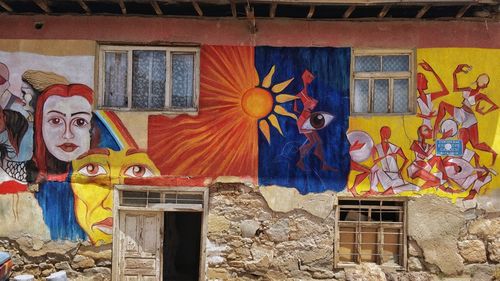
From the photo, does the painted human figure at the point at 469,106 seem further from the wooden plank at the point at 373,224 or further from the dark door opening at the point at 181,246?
the dark door opening at the point at 181,246

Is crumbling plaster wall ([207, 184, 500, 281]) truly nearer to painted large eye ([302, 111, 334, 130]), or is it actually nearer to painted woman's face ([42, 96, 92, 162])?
painted large eye ([302, 111, 334, 130])

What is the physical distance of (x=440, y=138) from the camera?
8914 mm

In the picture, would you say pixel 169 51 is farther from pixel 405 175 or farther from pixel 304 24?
pixel 405 175

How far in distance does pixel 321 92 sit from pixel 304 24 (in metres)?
1.18

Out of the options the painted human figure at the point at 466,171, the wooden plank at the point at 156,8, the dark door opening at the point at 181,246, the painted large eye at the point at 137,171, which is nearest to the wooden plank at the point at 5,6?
the wooden plank at the point at 156,8

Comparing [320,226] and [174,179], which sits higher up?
[174,179]

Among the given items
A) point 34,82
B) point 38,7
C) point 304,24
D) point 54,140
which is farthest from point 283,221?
point 38,7

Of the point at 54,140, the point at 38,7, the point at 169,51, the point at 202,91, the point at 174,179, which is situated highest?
the point at 38,7

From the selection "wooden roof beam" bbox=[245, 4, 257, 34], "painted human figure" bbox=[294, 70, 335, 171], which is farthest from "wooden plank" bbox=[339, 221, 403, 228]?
"wooden roof beam" bbox=[245, 4, 257, 34]

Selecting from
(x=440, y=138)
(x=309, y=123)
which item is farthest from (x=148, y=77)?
(x=440, y=138)

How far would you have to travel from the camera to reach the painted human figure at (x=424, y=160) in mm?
8875

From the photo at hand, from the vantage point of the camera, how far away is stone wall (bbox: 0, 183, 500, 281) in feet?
28.8

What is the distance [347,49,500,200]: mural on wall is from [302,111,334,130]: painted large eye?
396 mm

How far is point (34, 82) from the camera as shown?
9055mm
